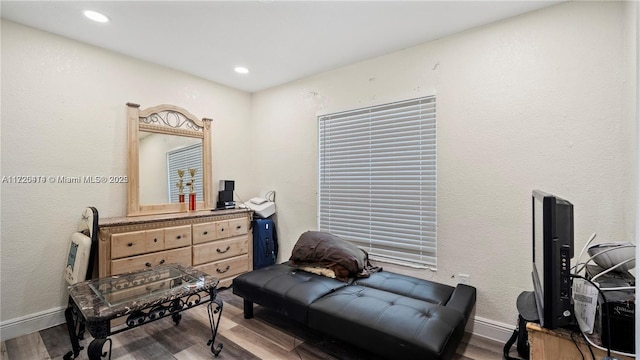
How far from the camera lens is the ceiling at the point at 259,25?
6.71ft

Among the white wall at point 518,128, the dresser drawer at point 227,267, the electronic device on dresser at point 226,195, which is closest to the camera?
the white wall at point 518,128

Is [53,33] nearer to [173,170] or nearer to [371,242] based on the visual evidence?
[173,170]

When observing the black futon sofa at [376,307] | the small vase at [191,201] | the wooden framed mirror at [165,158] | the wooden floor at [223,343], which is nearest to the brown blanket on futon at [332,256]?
the black futon sofa at [376,307]

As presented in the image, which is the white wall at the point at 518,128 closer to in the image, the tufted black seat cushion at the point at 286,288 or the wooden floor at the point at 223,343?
the wooden floor at the point at 223,343

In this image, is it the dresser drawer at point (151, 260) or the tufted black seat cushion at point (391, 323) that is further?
the dresser drawer at point (151, 260)

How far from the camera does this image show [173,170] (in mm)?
3205

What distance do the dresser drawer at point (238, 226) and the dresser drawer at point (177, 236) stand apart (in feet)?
1.64

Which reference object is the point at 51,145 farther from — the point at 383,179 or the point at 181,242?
the point at 383,179

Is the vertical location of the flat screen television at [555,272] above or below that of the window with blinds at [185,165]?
below

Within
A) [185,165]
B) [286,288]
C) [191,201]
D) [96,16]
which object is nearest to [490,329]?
[286,288]

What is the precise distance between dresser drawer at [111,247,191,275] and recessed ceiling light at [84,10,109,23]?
1.96 meters

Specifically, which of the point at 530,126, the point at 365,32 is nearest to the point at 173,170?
the point at 365,32

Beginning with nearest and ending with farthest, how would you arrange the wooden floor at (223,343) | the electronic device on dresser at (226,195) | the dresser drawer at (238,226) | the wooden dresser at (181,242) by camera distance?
the wooden floor at (223,343), the wooden dresser at (181,242), the dresser drawer at (238,226), the electronic device on dresser at (226,195)

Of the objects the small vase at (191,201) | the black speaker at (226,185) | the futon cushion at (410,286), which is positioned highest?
the black speaker at (226,185)
